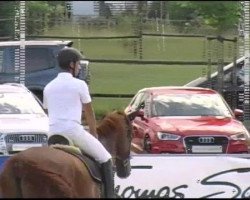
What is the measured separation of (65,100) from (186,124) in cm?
773

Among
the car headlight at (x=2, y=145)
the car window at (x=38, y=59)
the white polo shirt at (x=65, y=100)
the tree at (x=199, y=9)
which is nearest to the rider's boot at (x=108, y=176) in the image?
the white polo shirt at (x=65, y=100)

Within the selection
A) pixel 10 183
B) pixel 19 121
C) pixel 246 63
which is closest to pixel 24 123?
pixel 19 121

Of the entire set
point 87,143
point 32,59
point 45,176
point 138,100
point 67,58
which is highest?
point 67,58

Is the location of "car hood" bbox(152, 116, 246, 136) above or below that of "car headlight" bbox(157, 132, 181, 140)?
above

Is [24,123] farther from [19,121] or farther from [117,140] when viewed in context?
[117,140]

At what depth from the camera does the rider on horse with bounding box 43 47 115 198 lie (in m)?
8.37

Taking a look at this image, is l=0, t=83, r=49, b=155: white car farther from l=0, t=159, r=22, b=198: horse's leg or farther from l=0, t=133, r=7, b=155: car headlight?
l=0, t=159, r=22, b=198: horse's leg

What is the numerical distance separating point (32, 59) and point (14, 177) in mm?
15754

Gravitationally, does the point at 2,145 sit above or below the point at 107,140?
below

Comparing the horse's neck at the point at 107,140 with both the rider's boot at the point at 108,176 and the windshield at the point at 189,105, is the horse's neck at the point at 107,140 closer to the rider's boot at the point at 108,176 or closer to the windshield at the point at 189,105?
the rider's boot at the point at 108,176

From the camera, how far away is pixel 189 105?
1698 centimetres

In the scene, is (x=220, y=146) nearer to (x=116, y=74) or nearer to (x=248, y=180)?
(x=248, y=180)

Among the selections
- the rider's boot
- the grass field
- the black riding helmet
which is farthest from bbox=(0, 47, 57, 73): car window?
the rider's boot

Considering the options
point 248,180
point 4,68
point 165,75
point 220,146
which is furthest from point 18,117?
point 165,75
